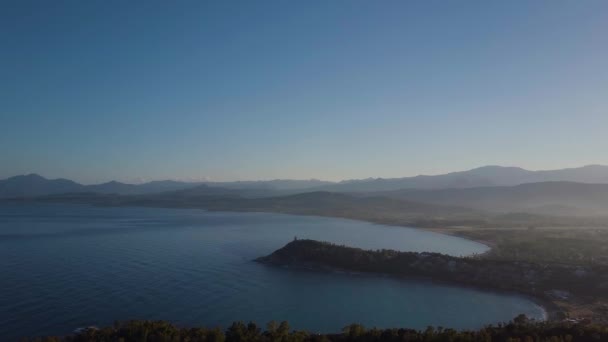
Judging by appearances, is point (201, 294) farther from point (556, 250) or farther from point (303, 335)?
point (556, 250)

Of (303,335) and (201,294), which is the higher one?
(303,335)

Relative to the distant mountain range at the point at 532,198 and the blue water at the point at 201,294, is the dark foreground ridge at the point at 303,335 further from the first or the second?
the distant mountain range at the point at 532,198

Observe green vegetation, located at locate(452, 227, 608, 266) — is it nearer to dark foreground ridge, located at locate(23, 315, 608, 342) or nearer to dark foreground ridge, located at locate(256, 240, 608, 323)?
dark foreground ridge, located at locate(256, 240, 608, 323)

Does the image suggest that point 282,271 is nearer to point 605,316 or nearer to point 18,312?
point 18,312

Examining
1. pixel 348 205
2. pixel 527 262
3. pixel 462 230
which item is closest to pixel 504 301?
pixel 527 262

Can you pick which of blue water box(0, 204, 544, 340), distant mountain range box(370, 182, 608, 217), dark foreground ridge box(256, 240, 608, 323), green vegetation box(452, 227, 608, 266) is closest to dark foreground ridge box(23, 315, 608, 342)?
blue water box(0, 204, 544, 340)

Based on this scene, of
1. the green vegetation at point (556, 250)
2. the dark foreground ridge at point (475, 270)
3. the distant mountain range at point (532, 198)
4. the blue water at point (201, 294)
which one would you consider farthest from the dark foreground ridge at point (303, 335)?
the distant mountain range at point (532, 198)

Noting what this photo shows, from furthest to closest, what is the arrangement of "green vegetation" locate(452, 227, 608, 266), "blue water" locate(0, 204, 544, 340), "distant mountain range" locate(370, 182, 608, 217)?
"distant mountain range" locate(370, 182, 608, 217) → "green vegetation" locate(452, 227, 608, 266) → "blue water" locate(0, 204, 544, 340)

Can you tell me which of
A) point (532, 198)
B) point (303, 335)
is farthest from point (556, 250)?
point (532, 198)
